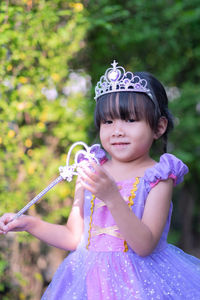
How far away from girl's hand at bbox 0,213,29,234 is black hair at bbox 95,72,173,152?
56 centimetres

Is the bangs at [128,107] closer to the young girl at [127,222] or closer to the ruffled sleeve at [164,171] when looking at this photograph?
the young girl at [127,222]

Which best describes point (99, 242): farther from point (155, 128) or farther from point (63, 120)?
point (63, 120)

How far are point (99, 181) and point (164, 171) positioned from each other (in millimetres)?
376

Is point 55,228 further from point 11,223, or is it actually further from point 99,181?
point 99,181

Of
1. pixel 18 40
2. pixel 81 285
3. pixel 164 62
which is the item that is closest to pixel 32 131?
pixel 18 40

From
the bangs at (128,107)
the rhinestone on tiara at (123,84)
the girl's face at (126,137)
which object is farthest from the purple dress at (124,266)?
the rhinestone on tiara at (123,84)

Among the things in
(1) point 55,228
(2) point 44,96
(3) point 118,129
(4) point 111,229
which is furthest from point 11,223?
(2) point 44,96

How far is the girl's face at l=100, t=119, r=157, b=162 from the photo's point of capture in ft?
5.72

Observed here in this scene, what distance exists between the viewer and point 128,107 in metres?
1.75

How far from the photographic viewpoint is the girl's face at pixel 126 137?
1.74 meters

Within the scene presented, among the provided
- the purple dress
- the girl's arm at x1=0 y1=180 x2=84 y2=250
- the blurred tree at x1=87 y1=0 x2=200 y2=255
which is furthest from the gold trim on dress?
the blurred tree at x1=87 y1=0 x2=200 y2=255

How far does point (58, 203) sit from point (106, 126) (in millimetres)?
1550

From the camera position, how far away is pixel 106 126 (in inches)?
71.5

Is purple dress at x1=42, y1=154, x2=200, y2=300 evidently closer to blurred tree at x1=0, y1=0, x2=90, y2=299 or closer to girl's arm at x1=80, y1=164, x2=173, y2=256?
girl's arm at x1=80, y1=164, x2=173, y2=256
